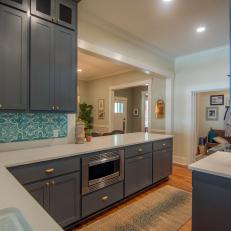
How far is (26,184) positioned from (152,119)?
402cm

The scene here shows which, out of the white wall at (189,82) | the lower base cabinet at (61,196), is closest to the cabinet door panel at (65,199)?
the lower base cabinet at (61,196)

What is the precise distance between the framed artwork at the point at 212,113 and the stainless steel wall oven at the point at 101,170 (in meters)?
5.44

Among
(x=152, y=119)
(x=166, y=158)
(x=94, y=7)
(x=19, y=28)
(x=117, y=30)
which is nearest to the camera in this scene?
(x=19, y=28)

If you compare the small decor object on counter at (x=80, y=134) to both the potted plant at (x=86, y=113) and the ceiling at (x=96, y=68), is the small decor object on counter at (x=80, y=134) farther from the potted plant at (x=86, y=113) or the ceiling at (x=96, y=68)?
the potted plant at (x=86, y=113)

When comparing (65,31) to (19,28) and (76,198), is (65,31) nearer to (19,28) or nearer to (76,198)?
(19,28)

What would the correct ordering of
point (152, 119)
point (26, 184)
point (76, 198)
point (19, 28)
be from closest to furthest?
point (26, 184), point (19, 28), point (76, 198), point (152, 119)

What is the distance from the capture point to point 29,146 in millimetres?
2285

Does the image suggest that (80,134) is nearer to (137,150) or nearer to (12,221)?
(137,150)

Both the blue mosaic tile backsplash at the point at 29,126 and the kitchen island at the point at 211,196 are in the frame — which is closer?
the kitchen island at the point at 211,196

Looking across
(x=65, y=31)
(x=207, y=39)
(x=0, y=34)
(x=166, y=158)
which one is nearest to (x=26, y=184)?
(x=0, y=34)

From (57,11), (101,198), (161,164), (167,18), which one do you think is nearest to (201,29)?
(167,18)

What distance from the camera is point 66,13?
2.28 metres

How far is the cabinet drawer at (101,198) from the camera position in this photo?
217 cm

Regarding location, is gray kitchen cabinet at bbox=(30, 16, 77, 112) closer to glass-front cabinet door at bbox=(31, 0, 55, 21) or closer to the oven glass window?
glass-front cabinet door at bbox=(31, 0, 55, 21)
